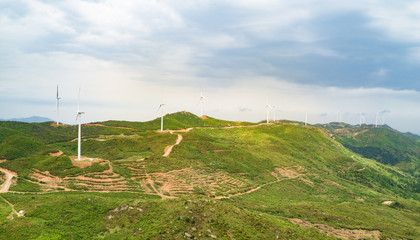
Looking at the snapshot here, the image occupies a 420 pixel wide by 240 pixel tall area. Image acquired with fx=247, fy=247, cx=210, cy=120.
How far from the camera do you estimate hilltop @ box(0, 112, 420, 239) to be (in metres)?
34.5

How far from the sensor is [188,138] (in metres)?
105

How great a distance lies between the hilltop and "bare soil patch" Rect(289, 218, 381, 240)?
23 cm

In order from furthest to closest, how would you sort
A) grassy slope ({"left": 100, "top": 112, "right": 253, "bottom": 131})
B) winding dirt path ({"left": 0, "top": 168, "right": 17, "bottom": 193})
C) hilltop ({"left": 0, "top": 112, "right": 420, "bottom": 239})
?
grassy slope ({"left": 100, "top": 112, "right": 253, "bottom": 131}) → winding dirt path ({"left": 0, "top": 168, "right": 17, "bottom": 193}) → hilltop ({"left": 0, "top": 112, "right": 420, "bottom": 239})

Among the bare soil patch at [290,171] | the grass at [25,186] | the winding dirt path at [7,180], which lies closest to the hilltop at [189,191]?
the grass at [25,186]

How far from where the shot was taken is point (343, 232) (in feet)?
147

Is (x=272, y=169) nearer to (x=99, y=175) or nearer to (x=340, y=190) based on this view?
(x=340, y=190)

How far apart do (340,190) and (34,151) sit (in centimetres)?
10314

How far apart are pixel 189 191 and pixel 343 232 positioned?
1267 inches

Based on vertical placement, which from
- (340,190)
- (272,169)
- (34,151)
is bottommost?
(340,190)

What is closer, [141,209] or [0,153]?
[141,209]

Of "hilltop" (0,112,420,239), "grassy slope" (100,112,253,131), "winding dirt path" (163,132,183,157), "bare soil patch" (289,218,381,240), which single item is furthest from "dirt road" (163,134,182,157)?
"grassy slope" (100,112,253,131)

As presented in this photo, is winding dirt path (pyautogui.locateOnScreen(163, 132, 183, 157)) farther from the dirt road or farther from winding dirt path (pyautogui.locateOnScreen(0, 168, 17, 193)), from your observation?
winding dirt path (pyautogui.locateOnScreen(0, 168, 17, 193))

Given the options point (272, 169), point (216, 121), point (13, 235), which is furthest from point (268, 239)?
point (216, 121)

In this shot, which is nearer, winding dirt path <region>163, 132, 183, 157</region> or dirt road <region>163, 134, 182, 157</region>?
dirt road <region>163, 134, 182, 157</region>
